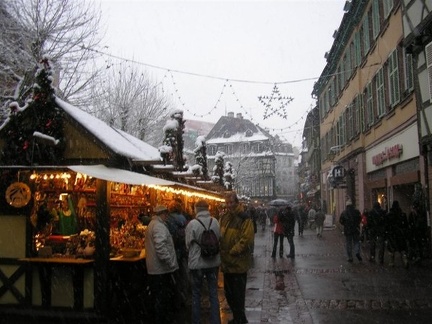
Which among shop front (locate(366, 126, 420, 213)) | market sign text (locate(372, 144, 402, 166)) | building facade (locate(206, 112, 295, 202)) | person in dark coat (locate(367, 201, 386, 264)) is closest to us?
person in dark coat (locate(367, 201, 386, 264))

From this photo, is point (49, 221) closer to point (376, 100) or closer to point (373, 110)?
point (376, 100)

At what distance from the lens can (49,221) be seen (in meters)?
9.52

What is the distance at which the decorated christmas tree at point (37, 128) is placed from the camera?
8727 millimetres

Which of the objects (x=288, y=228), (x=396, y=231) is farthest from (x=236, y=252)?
(x=288, y=228)

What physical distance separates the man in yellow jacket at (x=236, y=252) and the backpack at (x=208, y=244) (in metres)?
0.29

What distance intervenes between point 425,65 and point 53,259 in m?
11.3

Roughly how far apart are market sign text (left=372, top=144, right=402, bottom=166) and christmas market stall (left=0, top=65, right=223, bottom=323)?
11.2 meters

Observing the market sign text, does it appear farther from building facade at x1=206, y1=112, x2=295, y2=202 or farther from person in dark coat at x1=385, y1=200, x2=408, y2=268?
building facade at x1=206, y1=112, x2=295, y2=202

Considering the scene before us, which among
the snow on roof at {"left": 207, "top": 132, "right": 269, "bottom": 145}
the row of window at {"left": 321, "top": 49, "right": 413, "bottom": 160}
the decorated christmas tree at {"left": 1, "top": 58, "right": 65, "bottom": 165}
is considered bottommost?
the decorated christmas tree at {"left": 1, "top": 58, "right": 65, "bottom": 165}

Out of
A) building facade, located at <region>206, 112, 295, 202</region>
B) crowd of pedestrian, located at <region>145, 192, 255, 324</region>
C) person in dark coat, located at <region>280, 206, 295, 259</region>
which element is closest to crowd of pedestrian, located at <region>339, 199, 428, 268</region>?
person in dark coat, located at <region>280, 206, 295, 259</region>

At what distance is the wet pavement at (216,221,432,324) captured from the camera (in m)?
8.32

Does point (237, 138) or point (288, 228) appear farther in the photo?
point (237, 138)

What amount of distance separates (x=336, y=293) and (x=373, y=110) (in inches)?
550

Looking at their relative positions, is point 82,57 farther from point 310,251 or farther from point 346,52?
point 346,52
